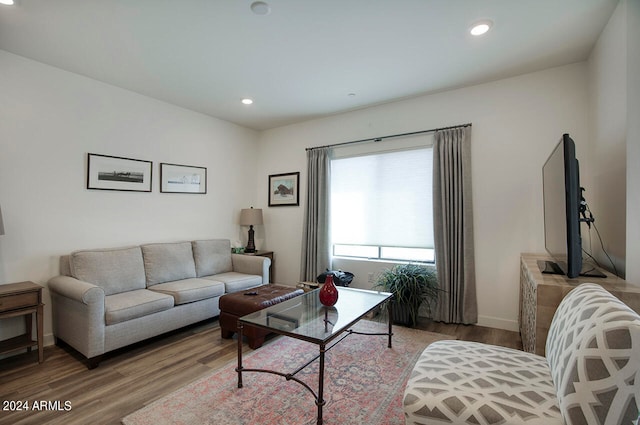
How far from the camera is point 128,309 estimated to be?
2.59 metres

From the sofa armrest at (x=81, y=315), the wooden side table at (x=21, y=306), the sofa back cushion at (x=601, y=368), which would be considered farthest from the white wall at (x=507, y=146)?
the wooden side table at (x=21, y=306)

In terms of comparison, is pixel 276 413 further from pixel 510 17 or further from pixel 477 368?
pixel 510 17

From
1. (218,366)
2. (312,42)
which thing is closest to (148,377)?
(218,366)

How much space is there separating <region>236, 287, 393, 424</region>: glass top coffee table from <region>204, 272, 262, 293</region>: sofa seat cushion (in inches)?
45.5

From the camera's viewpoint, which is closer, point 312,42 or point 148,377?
point 148,377

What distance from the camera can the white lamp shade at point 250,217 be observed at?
4695 millimetres

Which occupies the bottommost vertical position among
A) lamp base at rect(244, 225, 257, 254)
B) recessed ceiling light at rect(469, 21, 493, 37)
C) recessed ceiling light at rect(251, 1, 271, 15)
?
lamp base at rect(244, 225, 257, 254)

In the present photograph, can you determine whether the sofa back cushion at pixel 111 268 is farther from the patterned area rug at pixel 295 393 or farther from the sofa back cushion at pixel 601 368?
the sofa back cushion at pixel 601 368

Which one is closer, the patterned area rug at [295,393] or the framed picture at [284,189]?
the patterned area rug at [295,393]

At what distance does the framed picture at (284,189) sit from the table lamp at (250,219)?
366 millimetres

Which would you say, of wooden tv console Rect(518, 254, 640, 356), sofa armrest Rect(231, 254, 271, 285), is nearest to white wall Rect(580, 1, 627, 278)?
wooden tv console Rect(518, 254, 640, 356)

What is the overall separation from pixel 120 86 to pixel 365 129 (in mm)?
2984

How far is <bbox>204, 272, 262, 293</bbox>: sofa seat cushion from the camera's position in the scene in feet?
11.6

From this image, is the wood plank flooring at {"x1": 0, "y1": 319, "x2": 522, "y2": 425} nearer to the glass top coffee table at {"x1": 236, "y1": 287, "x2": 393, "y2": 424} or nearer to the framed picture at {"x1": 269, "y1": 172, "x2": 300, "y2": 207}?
the glass top coffee table at {"x1": 236, "y1": 287, "x2": 393, "y2": 424}
